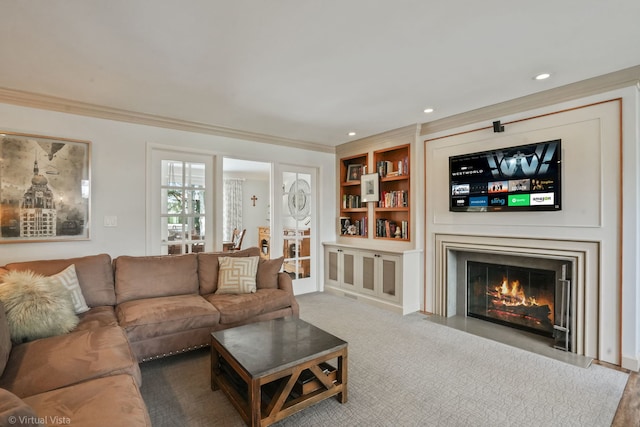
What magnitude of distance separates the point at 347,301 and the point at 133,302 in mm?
2709

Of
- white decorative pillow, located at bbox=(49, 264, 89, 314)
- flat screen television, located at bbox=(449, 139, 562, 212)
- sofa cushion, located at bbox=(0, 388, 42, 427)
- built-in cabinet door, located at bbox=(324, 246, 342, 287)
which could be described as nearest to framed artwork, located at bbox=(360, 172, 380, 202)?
built-in cabinet door, located at bbox=(324, 246, 342, 287)

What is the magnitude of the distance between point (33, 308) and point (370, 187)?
12.6ft

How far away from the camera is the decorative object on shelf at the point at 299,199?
4.96 m

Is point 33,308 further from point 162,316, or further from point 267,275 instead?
point 267,275

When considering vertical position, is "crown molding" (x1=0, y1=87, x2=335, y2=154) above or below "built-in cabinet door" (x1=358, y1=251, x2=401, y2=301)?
above

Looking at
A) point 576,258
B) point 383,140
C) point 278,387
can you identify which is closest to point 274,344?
point 278,387

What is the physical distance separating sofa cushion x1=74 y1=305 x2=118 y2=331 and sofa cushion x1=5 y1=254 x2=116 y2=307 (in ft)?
0.40

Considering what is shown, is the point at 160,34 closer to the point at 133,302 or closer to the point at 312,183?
the point at 133,302

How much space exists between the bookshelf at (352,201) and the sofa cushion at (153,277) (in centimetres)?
258

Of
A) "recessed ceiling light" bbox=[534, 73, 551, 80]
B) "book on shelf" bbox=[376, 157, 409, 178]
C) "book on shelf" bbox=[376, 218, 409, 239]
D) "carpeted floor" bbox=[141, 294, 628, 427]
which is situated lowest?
"carpeted floor" bbox=[141, 294, 628, 427]

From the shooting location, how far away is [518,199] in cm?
316

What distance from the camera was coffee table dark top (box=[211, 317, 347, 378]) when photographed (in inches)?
73.0

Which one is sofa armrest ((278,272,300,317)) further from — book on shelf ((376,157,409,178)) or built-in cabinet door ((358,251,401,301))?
book on shelf ((376,157,409,178))

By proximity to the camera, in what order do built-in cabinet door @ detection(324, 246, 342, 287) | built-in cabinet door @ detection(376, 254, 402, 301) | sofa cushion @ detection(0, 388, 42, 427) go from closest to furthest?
sofa cushion @ detection(0, 388, 42, 427)
built-in cabinet door @ detection(376, 254, 402, 301)
built-in cabinet door @ detection(324, 246, 342, 287)
